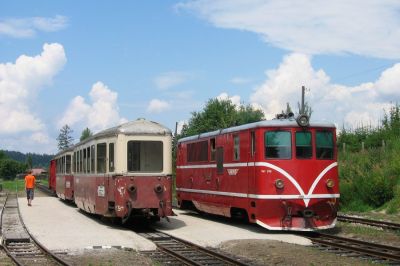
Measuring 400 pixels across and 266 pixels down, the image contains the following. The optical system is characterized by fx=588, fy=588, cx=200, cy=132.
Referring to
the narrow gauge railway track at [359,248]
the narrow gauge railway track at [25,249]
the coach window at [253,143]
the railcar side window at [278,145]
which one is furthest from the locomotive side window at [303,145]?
the narrow gauge railway track at [25,249]

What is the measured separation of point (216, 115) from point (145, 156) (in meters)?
56.8

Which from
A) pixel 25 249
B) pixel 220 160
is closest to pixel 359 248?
pixel 220 160

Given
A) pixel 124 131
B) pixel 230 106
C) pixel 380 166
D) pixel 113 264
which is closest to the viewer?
pixel 113 264

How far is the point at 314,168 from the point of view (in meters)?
15.4

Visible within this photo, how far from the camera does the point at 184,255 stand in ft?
39.5

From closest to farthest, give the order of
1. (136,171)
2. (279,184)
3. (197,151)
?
(279,184) → (136,171) → (197,151)

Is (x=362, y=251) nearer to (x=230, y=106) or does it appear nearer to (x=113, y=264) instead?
(x=113, y=264)

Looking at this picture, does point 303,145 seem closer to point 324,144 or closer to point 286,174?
point 324,144

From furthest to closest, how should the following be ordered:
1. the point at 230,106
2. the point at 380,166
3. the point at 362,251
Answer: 1. the point at 230,106
2. the point at 380,166
3. the point at 362,251

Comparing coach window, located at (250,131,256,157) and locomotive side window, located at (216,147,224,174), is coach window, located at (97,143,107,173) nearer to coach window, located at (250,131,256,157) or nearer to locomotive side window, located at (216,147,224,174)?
locomotive side window, located at (216,147,224,174)

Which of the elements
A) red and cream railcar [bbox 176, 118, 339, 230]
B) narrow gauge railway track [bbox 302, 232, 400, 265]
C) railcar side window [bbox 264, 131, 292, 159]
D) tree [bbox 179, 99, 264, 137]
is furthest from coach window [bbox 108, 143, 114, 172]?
tree [bbox 179, 99, 264, 137]

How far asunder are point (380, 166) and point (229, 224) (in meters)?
9.09

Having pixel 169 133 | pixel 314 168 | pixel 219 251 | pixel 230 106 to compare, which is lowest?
pixel 219 251

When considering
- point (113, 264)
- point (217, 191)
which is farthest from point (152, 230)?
point (113, 264)
